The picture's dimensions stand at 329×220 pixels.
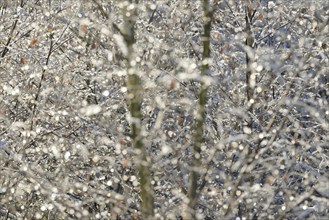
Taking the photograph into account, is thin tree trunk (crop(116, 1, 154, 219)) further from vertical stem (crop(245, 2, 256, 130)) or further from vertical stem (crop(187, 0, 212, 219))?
vertical stem (crop(245, 2, 256, 130))

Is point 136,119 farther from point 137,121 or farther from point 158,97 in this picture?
point 158,97

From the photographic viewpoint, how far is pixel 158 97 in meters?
7.53

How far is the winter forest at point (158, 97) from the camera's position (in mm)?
7832

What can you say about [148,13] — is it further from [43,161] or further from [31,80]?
[43,161]

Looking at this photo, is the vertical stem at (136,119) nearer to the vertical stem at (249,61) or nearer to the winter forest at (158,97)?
the winter forest at (158,97)

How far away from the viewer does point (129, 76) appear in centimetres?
597

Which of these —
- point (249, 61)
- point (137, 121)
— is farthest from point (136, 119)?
point (249, 61)

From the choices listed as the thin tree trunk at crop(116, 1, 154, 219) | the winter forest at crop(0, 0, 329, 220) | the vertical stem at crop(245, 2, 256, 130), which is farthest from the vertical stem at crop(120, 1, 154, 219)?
the vertical stem at crop(245, 2, 256, 130)

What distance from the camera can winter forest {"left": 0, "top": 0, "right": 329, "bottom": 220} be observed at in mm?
7832

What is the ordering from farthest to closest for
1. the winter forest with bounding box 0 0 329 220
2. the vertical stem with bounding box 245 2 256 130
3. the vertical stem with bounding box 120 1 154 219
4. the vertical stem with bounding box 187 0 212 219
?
Answer: the winter forest with bounding box 0 0 329 220 → the vertical stem with bounding box 245 2 256 130 → the vertical stem with bounding box 187 0 212 219 → the vertical stem with bounding box 120 1 154 219

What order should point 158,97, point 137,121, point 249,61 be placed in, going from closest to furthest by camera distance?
point 137,121, point 158,97, point 249,61

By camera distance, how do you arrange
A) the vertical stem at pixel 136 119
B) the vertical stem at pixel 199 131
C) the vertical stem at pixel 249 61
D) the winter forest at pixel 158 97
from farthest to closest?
the winter forest at pixel 158 97
the vertical stem at pixel 249 61
the vertical stem at pixel 199 131
the vertical stem at pixel 136 119

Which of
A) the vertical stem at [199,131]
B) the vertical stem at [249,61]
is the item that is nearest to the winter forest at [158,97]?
the vertical stem at [249,61]

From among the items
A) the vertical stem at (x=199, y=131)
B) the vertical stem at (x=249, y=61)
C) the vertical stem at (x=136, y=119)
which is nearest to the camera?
the vertical stem at (x=136, y=119)
